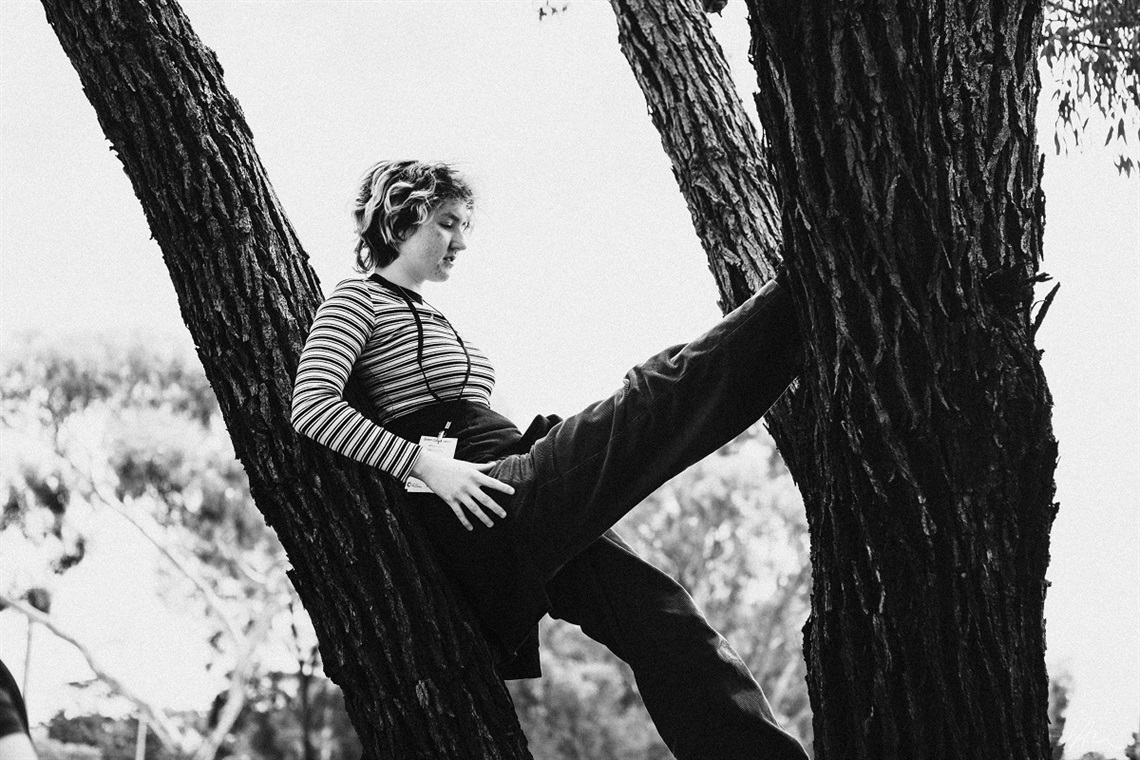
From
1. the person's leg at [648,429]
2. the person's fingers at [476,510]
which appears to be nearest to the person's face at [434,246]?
the person's leg at [648,429]

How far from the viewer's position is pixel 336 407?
2314mm

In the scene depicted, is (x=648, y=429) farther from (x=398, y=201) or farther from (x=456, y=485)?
(x=398, y=201)

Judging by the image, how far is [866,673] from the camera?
2062 millimetres

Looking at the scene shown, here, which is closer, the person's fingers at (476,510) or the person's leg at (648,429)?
the person's leg at (648,429)

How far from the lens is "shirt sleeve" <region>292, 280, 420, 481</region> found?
7.59 feet

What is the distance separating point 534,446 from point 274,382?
542 mm

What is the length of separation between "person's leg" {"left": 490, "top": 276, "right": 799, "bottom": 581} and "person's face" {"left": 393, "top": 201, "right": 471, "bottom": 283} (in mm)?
537

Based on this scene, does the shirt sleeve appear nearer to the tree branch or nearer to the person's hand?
the person's hand

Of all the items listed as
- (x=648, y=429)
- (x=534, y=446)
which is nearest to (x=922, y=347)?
(x=648, y=429)

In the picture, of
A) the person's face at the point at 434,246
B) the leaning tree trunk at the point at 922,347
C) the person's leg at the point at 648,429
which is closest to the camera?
the leaning tree trunk at the point at 922,347

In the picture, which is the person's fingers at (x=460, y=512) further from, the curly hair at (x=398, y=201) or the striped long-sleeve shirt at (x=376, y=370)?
the curly hair at (x=398, y=201)

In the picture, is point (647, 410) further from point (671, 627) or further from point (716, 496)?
point (716, 496)

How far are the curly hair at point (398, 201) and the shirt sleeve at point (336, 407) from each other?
1.30 ft

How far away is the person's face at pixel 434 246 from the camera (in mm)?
2783
